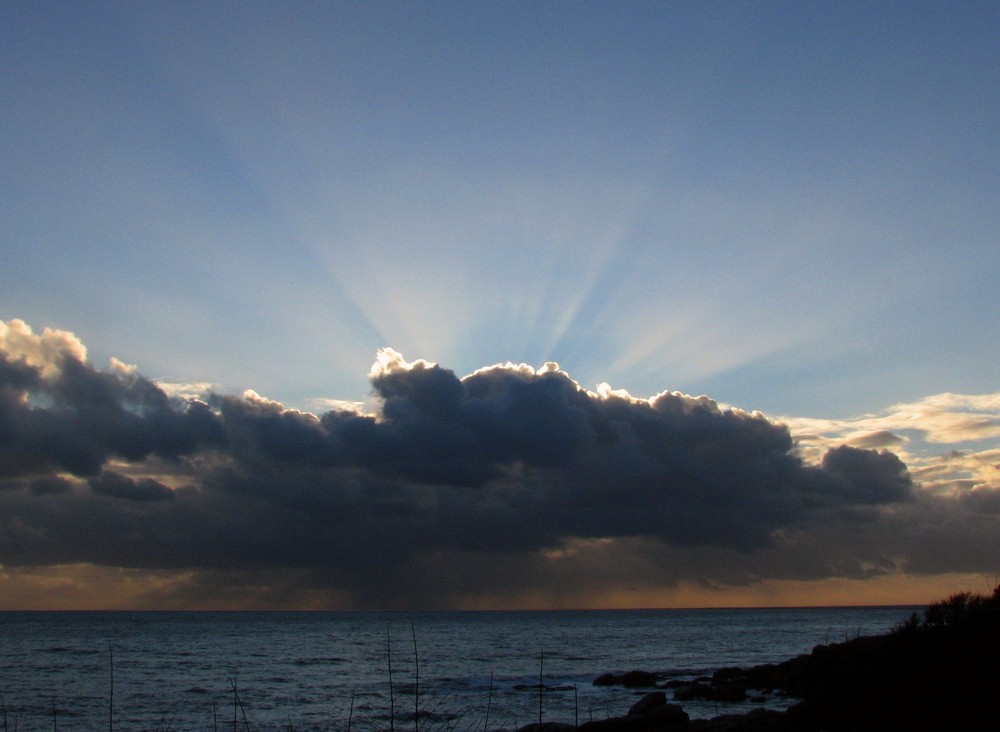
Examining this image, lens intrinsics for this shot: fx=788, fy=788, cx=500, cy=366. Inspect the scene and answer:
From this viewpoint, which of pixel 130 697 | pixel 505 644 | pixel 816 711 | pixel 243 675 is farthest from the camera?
pixel 505 644

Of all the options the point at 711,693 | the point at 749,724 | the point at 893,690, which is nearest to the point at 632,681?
the point at 711,693

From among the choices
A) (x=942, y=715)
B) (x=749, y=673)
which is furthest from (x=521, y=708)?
(x=942, y=715)

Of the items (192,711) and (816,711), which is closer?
(816,711)

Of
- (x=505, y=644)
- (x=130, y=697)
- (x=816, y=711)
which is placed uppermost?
(x=816, y=711)

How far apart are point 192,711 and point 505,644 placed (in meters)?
72.4

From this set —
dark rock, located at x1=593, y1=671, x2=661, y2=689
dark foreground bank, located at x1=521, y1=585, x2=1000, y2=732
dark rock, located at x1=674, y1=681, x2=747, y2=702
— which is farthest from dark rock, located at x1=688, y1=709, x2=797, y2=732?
dark rock, located at x1=593, y1=671, x2=661, y2=689

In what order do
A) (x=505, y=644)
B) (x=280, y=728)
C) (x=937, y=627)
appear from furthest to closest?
(x=505, y=644) < (x=280, y=728) < (x=937, y=627)

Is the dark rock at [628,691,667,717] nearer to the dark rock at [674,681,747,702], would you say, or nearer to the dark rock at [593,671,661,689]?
the dark rock at [674,681,747,702]

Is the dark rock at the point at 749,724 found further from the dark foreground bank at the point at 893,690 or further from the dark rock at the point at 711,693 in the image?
the dark rock at the point at 711,693

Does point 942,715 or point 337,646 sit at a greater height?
point 942,715

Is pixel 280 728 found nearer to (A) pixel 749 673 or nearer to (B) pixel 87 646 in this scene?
(A) pixel 749 673

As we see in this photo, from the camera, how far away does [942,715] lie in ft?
61.1

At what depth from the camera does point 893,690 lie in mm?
22750

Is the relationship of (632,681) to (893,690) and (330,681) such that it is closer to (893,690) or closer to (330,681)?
(330,681)
